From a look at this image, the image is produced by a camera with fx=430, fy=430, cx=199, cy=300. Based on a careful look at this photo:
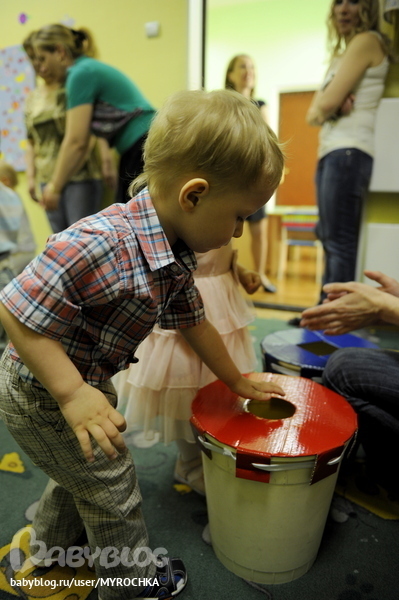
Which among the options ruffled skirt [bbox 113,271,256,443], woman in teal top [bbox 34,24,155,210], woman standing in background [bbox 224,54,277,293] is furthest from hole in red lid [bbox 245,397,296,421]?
woman standing in background [bbox 224,54,277,293]

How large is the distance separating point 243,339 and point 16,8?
273 centimetres

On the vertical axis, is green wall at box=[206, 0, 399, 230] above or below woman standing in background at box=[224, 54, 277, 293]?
above

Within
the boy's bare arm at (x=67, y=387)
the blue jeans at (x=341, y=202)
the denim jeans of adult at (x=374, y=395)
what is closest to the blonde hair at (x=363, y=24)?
the blue jeans at (x=341, y=202)

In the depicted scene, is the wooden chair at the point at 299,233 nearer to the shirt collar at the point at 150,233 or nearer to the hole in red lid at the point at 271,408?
the hole in red lid at the point at 271,408

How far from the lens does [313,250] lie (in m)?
4.40

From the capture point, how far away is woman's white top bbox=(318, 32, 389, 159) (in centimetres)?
183

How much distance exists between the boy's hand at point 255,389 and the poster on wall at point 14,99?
8.54 feet

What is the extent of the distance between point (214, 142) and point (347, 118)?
1.53 meters

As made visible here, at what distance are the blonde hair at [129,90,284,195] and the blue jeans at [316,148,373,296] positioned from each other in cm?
135

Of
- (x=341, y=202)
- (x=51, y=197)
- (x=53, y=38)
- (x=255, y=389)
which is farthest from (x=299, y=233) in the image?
(x=255, y=389)

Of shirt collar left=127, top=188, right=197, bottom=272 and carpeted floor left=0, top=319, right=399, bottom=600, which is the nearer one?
shirt collar left=127, top=188, right=197, bottom=272

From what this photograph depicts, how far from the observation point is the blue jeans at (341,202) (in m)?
1.86

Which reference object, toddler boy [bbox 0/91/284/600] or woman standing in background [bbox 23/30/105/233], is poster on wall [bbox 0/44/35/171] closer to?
woman standing in background [bbox 23/30/105/233]

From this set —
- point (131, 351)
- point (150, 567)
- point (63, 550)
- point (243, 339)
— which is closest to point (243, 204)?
point (131, 351)
